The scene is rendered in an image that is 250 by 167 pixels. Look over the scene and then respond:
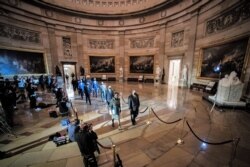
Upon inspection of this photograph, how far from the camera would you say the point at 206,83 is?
11016 millimetres

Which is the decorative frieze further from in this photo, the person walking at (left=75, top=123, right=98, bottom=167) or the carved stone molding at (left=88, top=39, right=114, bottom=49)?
the person walking at (left=75, top=123, right=98, bottom=167)

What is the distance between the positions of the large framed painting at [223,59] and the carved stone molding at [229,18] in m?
1.48

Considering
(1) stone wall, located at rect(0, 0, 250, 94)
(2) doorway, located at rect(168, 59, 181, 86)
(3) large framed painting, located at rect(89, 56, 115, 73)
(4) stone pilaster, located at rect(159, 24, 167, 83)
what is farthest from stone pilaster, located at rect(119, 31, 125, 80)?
(2) doorway, located at rect(168, 59, 181, 86)

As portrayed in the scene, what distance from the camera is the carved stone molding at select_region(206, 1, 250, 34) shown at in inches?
304

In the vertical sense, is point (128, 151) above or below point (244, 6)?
below

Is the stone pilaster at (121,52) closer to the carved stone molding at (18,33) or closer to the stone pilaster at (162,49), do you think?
the stone pilaster at (162,49)

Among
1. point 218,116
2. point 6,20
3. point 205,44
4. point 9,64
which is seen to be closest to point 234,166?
point 218,116

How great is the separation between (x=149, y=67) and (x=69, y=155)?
54.2ft

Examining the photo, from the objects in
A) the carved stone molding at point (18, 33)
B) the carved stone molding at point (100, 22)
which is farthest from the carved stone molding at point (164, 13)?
the carved stone molding at point (18, 33)

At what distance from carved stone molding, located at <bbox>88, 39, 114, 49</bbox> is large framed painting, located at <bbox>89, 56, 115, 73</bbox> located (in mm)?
1726

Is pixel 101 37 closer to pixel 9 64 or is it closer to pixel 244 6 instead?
pixel 9 64

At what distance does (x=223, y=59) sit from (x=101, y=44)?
16574 millimetres

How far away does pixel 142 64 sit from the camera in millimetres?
18922

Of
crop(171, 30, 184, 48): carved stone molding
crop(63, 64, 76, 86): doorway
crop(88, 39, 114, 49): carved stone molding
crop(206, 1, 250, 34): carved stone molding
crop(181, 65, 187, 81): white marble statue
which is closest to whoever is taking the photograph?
crop(206, 1, 250, 34): carved stone molding
